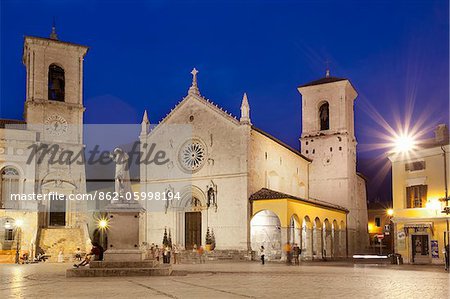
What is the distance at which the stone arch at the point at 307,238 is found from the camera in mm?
42719

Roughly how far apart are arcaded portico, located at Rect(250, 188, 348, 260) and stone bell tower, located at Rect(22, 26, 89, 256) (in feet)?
42.2

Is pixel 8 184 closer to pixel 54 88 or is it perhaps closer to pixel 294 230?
pixel 54 88

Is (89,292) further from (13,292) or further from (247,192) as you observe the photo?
(247,192)

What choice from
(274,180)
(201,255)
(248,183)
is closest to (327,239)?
(274,180)

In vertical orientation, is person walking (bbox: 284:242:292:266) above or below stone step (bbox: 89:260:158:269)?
below

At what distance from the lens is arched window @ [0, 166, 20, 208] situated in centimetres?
4069

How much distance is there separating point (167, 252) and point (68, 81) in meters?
20.4

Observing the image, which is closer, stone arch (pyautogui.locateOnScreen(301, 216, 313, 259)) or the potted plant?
the potted plant

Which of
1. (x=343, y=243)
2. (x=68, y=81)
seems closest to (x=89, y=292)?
(x=68, y=81)

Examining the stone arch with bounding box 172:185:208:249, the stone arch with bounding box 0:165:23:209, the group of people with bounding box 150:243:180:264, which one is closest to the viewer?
the group of people with bounding box 150:243:180:264

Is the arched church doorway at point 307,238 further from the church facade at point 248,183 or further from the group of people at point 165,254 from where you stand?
the group of people at point 165,254

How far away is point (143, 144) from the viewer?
48375 mm

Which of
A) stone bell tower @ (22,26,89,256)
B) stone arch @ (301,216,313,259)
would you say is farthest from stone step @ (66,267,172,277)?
stone arch @ (301,216,313,259)

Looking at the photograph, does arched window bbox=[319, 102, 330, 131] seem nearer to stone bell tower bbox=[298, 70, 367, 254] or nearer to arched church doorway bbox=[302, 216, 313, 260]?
stone bell tower bbox=[298, 70, 367, 254]
